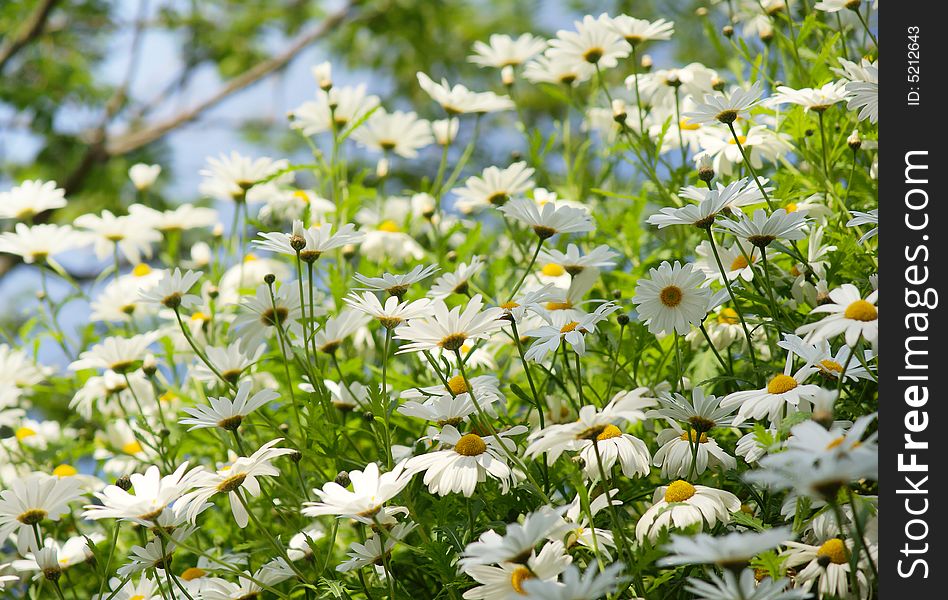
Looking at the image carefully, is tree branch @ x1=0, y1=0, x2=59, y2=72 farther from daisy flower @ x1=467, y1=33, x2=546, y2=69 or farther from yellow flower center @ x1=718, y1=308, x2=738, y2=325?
yellow flower center @ x1=718, y1=308, x2=738, y2=325

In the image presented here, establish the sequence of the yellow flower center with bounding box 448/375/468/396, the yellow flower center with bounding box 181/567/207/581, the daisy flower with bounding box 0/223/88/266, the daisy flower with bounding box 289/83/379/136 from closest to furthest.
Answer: the yellow flower center with bounding box 448/375/468/396 → the yellow flower center with bounding box 181/567/207/581 → the daisy flower with bounding box 0/223/88/266 → the daisy flower with bounding box 289/83/379/136

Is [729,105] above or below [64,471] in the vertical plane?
above

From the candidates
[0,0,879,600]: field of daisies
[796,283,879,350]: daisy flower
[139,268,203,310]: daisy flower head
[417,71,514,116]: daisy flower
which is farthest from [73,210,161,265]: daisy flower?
[796,283,879,350]: daisy flower

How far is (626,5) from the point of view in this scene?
8.18ft

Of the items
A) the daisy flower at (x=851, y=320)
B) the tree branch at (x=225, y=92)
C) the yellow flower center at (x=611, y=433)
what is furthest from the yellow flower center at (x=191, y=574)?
the tree branch at (x=225, y=92)

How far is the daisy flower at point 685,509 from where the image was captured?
0.75 m

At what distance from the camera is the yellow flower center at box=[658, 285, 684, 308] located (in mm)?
878

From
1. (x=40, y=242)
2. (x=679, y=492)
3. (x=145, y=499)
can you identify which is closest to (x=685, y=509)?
(x=679, y=492)

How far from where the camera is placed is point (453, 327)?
0.84 metres

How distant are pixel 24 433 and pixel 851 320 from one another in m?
1.18

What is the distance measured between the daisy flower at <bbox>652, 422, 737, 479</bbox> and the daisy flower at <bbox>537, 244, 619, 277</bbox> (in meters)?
0.20

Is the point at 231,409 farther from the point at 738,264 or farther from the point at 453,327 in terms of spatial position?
the point at 738,264
